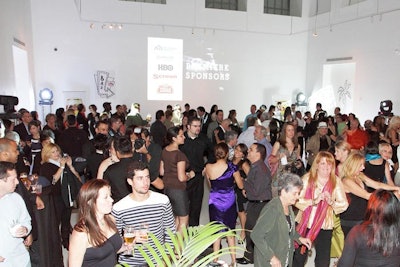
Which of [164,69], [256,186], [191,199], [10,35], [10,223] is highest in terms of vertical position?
[10,35]

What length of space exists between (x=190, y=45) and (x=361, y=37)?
5.95 m

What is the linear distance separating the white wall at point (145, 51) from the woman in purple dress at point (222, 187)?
372 inches

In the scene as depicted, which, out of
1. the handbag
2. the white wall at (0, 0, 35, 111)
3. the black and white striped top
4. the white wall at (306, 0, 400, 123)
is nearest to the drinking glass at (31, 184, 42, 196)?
the black and white striped top

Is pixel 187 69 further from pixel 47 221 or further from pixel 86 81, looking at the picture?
pixel 47 221

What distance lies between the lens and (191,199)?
18.0 ft

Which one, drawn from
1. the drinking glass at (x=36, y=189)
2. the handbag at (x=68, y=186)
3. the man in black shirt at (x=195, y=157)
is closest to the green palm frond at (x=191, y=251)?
the drinking glass at (x=36, y=189)

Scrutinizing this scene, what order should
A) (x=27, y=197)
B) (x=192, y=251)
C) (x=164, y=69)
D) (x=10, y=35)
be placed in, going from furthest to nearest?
(x=164, y=69) → (x=10, y=35) → (x=27, y=197) → (x=192, y=251)

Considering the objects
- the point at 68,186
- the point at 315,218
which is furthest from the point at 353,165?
the point at 68,186

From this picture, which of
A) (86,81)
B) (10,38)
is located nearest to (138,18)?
(86,81)

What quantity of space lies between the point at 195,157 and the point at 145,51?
888cm

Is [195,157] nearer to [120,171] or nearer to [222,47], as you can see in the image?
[120,171]

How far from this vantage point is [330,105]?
14266mm

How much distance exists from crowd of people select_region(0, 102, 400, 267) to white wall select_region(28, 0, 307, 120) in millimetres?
7056

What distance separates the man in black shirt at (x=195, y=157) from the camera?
5239 mm
